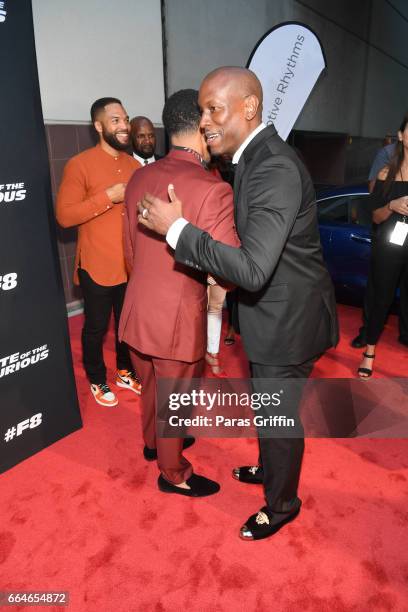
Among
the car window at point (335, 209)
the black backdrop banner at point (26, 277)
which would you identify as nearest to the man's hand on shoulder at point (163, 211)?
the black backdrop banner at point (26, 277)

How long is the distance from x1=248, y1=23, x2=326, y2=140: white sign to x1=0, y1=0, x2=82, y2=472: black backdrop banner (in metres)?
4.13

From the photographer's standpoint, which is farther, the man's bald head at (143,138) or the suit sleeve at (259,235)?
the man's bald head at (143,138)

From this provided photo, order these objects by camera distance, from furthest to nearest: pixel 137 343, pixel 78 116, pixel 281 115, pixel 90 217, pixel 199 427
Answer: pixel 281 115
pixel 78 116
pixel 199 427
pixel 90 217
pixel 137 343

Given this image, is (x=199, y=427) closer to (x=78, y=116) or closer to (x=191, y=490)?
(x=191, y=490)

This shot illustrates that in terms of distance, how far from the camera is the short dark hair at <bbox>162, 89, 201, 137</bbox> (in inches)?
66.9

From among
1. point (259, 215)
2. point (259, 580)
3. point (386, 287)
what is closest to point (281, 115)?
point (386, 287)

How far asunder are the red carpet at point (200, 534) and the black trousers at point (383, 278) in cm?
98

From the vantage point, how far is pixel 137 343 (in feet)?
6.44

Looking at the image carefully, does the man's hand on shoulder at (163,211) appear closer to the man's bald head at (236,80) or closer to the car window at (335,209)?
the man's bald head at (236,80)

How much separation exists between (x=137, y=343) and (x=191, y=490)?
866mm

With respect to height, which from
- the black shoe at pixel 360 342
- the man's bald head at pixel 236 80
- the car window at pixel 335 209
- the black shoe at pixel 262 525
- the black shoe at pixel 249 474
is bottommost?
the black shoe at pixel 360 342

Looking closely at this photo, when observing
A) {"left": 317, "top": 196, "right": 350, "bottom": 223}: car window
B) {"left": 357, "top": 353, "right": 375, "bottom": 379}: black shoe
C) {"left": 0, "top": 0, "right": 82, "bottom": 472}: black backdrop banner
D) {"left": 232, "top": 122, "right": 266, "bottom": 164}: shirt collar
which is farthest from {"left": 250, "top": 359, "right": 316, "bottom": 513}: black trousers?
{"left": 317, "top": 196, "right": 350, "bottom": 223}: car window

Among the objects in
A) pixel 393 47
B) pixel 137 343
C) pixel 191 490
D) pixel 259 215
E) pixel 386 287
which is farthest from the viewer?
pixel 393 47

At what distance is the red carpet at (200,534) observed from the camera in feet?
5.76
